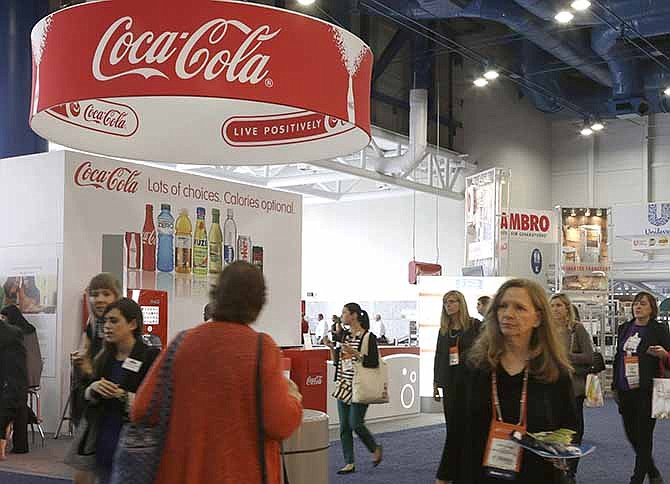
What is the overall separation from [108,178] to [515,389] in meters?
6.99

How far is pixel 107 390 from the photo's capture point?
328cm

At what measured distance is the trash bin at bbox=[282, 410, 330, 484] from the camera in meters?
4.43

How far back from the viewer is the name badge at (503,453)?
8.67ft

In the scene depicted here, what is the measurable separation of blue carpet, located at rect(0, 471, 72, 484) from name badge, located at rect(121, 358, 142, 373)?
3.32 m

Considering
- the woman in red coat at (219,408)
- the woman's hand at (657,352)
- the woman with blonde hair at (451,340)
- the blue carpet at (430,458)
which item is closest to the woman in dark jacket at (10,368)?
the blue carpet at (430,458)

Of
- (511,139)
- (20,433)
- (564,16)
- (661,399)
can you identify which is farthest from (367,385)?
(511,139)

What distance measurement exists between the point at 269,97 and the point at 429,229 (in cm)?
1538

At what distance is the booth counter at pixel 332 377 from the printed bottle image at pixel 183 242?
51.5 inches

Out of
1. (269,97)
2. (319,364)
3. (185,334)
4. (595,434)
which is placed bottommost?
(595,434)

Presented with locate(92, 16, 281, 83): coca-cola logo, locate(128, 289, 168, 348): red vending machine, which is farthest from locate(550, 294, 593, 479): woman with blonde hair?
locate(128, 289, 168, 348): red vending machine

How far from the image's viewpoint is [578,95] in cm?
1758

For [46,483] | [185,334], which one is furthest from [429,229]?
[185,334]

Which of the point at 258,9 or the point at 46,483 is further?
the point at 46,483

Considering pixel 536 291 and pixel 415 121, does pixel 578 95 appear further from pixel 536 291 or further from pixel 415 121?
pixel 536 291
